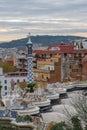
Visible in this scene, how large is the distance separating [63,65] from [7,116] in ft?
102

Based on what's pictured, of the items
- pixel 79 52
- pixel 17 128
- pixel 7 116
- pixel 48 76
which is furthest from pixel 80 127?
pixel 79 52

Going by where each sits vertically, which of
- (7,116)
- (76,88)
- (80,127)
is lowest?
(76,88)

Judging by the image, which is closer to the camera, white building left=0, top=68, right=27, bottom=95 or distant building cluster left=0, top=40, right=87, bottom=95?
white building left=0, top=68, right=27, bottom=95

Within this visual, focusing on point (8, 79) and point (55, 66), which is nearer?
point (8, 79)

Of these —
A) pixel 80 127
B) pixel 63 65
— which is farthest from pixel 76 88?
pixel 80 127

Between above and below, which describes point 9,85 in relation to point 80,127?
below

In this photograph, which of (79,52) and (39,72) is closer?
(39,72)

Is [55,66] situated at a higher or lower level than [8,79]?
higher

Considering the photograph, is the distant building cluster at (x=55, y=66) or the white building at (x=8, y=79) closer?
the white building at (x=8, y=79)

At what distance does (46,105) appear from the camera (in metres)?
27.2

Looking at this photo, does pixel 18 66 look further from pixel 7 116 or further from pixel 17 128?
pixel 17 128

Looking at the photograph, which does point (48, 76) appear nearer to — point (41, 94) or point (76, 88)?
point (76, 88)

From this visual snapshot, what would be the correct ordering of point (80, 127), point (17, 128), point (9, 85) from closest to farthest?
point (80, 127)
point (17, 128)
point (9, 85)

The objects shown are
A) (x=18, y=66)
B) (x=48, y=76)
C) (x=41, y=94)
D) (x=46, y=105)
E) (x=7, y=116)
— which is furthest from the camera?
(x=18, y=66)
